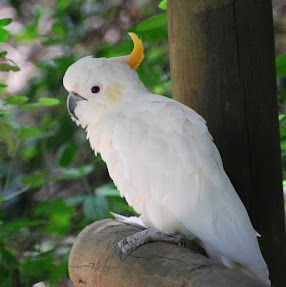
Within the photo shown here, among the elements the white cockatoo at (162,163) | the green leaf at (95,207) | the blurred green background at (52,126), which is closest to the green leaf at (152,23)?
Answer: the blurred green background at (52,126)

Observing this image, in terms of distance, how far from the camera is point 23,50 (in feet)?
12.1

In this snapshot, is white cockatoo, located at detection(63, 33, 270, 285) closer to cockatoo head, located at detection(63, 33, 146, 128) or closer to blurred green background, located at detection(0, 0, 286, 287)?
cockatoo head, located at detection(63, 33, 146, 128)

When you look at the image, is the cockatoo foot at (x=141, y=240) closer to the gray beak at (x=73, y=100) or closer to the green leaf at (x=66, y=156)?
the gray beak at (x=73, y=100)

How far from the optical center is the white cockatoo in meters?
1.28

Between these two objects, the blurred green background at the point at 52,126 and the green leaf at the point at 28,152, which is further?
the green leaf at the point at 28,152

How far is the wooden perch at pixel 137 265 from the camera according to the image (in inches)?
39.6

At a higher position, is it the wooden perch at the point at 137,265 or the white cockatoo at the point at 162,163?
the white cockatoo at the point at 162,163

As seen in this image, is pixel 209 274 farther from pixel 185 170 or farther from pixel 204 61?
pixel 204 61

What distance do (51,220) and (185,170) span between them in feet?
3.21

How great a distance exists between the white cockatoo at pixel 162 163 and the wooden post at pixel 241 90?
0.35 ft

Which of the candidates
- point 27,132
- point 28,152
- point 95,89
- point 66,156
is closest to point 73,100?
point 95,89

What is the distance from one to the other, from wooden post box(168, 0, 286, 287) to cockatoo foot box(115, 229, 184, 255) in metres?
0.21

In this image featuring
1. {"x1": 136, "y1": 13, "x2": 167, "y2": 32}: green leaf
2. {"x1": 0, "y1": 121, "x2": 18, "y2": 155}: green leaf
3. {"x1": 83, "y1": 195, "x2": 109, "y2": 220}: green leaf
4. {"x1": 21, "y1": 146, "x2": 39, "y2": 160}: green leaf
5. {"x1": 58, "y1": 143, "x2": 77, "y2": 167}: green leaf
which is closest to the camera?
{"x1": 136, "y1": 13, "x2": 167, "y2": 32}: green leaf

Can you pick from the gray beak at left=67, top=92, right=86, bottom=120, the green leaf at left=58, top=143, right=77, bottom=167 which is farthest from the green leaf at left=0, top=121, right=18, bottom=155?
the gray beak at left=67, top=92, right=86, bottom=120
